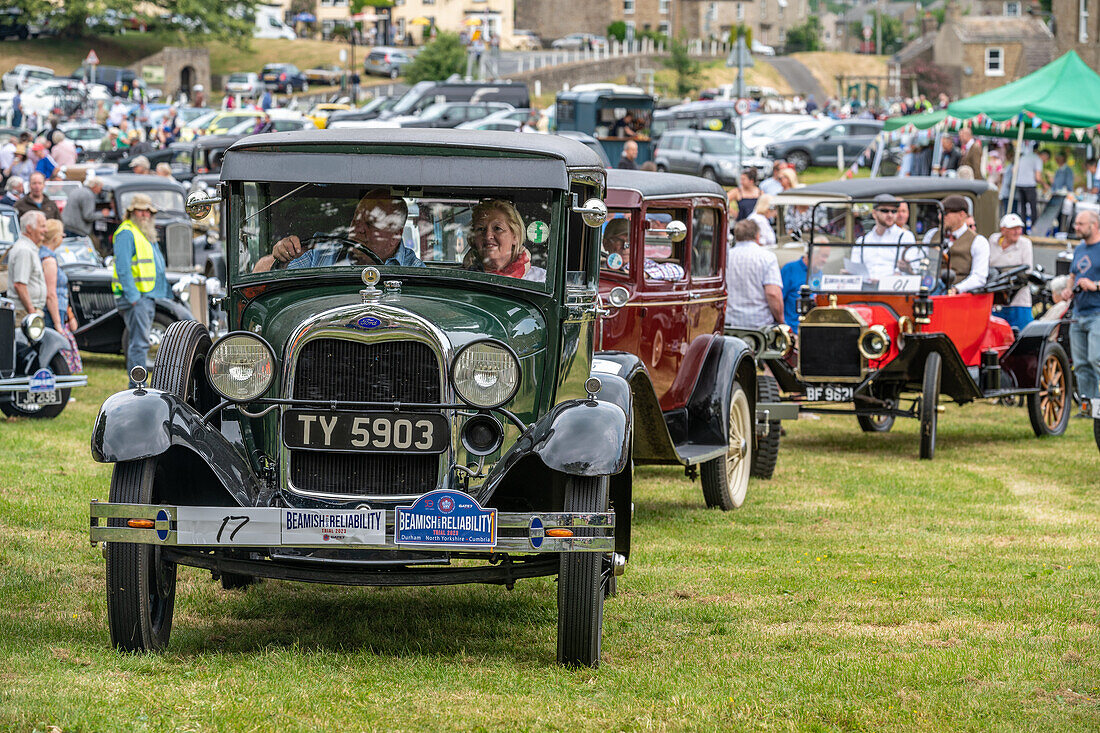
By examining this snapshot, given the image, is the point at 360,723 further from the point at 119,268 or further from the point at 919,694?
the point at 119,268

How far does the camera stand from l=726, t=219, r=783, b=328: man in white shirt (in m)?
11.8

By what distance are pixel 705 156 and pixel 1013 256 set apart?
23651 mm

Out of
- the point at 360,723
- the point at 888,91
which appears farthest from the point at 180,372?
the point at 888,91

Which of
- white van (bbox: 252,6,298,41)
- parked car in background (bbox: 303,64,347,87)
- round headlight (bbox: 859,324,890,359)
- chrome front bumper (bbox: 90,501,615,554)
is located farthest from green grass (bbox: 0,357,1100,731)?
white van (bbox: 252,6,298,41)

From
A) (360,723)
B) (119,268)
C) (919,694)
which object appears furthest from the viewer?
(119,268)

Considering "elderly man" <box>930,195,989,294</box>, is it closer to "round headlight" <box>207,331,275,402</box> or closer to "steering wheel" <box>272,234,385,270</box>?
"steering wheel" <box>272,234,385,270</box>

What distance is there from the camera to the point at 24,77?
5581 centimetres

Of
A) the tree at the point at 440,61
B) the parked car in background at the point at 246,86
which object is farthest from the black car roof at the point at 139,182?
the tree at the point at 440,61

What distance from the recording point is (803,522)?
9.03 meters

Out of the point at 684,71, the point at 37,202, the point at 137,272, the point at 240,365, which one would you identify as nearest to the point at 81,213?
the point at 37,202

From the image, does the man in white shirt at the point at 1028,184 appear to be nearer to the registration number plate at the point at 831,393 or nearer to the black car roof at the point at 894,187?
the black car roof at the point at 894,187

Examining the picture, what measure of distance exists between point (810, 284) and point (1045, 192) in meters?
17.4

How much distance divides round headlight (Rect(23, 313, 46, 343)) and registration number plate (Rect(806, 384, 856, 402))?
21.6 ft

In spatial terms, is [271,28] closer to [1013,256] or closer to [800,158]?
[800,158]
